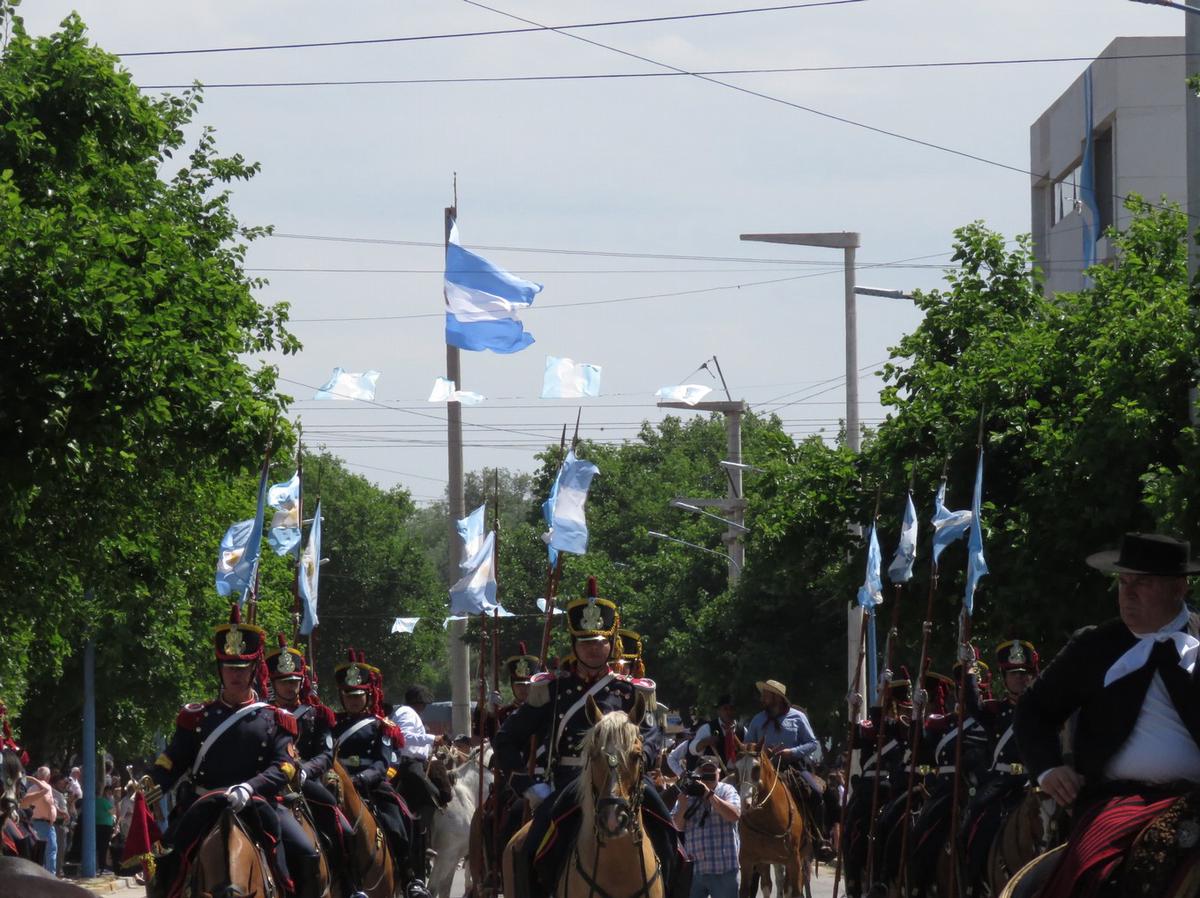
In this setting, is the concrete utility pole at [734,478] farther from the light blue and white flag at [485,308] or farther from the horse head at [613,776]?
the horse head at [613,776]

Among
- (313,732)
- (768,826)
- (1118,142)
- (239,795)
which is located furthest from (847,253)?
(239,795)

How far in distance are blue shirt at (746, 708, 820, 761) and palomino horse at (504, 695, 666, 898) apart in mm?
9454

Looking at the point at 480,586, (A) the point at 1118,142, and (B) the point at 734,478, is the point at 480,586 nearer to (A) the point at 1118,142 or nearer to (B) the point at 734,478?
(A) the point at 1118,142

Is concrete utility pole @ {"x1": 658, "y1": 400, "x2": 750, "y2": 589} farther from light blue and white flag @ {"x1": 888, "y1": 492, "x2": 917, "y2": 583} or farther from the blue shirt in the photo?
the blue shirt

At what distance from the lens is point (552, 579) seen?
51.1 ft

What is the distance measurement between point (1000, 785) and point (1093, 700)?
8267 mm

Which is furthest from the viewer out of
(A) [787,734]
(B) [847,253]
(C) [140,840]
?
(B) [847,253]

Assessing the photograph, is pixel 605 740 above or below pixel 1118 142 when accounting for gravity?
below

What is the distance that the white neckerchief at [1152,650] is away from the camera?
24.1 feet

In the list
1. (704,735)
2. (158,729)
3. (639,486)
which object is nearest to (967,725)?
(704,735)

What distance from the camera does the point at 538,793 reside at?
518 inches

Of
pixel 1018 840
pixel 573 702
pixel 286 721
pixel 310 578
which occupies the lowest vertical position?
pixel 1018 840

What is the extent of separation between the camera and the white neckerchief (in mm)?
7344

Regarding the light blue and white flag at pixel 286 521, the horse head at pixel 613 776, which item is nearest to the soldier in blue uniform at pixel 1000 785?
the horse head at pixel 613 776
